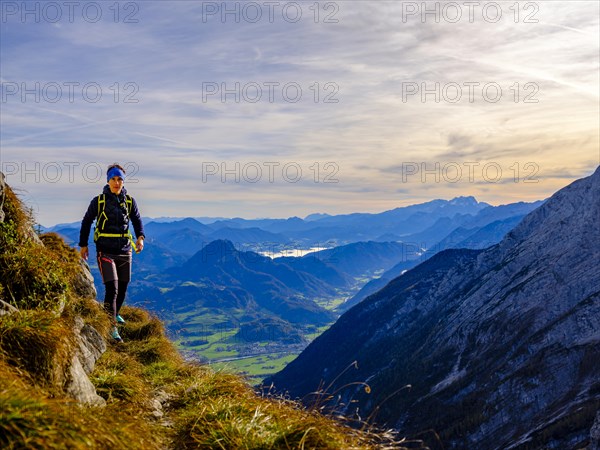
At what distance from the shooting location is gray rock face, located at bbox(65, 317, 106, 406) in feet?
24.0

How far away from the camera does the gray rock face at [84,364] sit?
731 centimetres

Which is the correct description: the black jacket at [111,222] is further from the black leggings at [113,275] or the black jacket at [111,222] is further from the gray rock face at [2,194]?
the gray rock face at [2,194]

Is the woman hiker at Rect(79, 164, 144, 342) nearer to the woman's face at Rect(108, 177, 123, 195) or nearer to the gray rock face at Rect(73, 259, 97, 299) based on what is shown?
the woman's face at Rect(108, 177, 123, 195)

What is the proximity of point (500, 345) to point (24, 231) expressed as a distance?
210 metres

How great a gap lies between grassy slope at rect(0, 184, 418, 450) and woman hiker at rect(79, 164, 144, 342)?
1.03 meters

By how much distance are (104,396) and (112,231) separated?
21.1 ft

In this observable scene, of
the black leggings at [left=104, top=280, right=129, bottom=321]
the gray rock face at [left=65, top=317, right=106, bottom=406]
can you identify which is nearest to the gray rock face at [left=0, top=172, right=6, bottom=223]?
the gray rock face at [left=65, top=317, right=106, bottom=406]

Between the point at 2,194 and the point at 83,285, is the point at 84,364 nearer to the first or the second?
the point at 83,285

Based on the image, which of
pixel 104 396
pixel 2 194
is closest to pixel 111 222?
pixel 2 194

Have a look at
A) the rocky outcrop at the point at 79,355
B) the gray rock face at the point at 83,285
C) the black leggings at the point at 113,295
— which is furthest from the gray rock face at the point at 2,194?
the black leggings at the point at 113,295

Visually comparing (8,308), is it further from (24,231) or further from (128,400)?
(24,231)

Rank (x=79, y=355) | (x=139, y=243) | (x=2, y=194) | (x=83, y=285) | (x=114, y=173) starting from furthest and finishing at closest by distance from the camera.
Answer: (x=139, y=243) < (x=83, y=285) < (x=114, y=173) < (x=2, y=194) < (x=79, y=355)

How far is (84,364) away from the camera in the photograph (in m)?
9.12

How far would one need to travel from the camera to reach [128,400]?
869 cm
